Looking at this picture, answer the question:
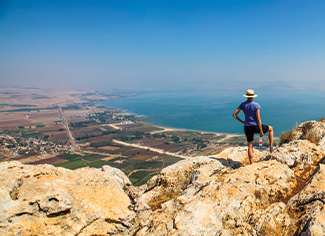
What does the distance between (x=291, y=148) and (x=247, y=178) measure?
7.88 ft

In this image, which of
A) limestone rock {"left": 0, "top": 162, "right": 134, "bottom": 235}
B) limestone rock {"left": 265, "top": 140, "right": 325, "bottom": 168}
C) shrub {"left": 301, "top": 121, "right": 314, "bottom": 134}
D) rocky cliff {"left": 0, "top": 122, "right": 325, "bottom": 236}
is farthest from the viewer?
shrub {"left": 301, "top": 121, "right": 314, "bottom": 134}

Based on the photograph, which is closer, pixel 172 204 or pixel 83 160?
pixel 172 204

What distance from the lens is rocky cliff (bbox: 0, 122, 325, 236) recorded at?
3.14 meters

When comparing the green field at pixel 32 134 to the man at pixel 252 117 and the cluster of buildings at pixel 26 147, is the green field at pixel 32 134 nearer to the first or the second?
the cluster of buildings at pixel 26 147

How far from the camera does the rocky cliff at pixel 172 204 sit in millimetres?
3143

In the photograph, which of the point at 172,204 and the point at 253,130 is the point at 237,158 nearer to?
the point at 253,130

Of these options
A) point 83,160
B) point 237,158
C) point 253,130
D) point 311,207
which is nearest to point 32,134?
point 83,160

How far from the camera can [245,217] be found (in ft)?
11.1

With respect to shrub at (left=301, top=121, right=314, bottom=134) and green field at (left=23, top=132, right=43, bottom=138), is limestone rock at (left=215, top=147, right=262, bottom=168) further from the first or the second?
green field at (left=23, top=132, right=43, bottom=138)

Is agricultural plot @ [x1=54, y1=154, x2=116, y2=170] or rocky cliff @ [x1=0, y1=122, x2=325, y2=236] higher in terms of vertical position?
rocky cliff @ [x1=0, y1=122, x2=325, y2=236]

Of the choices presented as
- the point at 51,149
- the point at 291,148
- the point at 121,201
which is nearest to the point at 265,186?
the point at 291,148

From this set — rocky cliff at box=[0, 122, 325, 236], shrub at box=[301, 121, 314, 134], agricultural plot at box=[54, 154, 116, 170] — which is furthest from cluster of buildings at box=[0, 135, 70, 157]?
shrub at box=[301, 121, 314, 134]

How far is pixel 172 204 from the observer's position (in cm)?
384

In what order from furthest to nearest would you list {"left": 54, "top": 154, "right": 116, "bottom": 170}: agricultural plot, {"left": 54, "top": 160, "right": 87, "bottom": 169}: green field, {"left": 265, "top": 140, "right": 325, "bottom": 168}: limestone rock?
{"left": 54, "top": 154, "right": 116, "bottom": 170}: agricultural plot < {"left": 54, "top": 160, "right": 87, "bottom": 169}: green field < {"left": 265, "top": 140, "right": 325, "bottom": 168}: limestone rock
